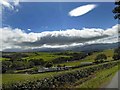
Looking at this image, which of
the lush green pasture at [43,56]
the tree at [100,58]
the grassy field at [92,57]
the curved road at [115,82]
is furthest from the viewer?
the tree at [100,58]

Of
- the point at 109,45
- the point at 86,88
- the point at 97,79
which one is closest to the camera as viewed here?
the point at 86,88

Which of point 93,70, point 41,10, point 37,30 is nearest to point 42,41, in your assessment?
point 37,30

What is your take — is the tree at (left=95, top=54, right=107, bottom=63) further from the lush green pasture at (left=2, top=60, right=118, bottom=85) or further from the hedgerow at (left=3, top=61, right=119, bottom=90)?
the lush green pasture at (left=2, top=60, right=118, bottom=85)

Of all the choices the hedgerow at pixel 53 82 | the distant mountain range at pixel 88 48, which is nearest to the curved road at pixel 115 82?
the hedgerow at pixel 53 82

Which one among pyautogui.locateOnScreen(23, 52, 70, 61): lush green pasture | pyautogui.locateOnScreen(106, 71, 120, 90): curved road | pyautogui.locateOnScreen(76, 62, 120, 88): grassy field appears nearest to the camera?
pyautogui.locateOnScreen(76, 62, 120, 88): grassy field

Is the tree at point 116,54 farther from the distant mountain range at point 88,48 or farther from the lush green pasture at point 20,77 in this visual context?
the lush green pasture at point 20,77

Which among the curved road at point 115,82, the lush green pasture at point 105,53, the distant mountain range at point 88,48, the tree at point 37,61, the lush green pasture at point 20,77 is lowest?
the curved road at point 115,82

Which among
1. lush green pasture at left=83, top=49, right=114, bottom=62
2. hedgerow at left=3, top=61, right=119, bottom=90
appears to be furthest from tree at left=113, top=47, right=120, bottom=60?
hedgerow at left=3, top=61, right=119, bottom=90

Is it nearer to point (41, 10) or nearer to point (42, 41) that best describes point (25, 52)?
point (42, 41)

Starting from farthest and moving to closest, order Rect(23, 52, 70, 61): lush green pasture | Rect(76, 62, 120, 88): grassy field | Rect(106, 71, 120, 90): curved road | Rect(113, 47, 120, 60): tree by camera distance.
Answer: Rect(113, 47, 120, 60): tree, Rect(23, 52, 70, 61): lush green pasture, Rect(106, 71, 120, 90): curved road, Rect(76, 62, 120, 88): grassy field
